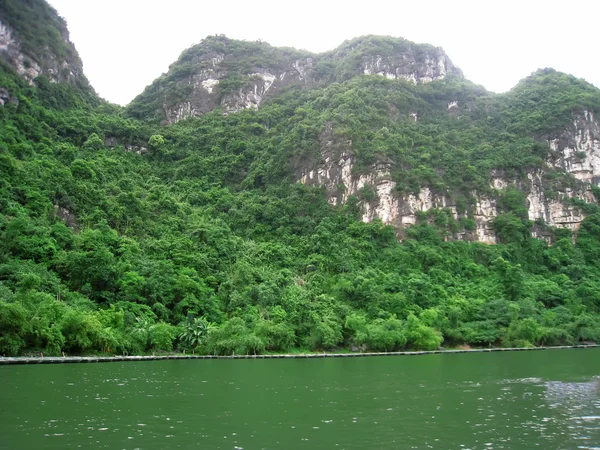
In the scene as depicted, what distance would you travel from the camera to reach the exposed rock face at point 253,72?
137000 mm

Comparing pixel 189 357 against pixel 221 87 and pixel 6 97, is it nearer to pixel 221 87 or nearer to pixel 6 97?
pixel 6 97

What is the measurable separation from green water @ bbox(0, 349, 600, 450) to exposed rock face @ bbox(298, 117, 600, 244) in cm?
6678

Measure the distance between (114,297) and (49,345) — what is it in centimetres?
1525

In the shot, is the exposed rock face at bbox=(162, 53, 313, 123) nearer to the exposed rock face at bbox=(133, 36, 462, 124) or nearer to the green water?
the exposed rock face at bbox=(133, 36, 462, 124)

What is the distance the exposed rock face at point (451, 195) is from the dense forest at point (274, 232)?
178 centimetres

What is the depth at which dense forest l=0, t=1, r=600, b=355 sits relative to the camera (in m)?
53.8

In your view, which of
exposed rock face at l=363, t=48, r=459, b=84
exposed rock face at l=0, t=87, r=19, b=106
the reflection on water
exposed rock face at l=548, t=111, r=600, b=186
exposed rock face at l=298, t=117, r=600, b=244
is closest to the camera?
the reflection on water

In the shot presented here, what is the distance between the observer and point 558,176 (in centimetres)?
10312

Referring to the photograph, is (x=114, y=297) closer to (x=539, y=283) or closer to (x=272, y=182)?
(x=272, y=182)

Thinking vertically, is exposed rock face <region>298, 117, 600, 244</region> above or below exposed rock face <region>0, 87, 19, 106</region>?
below

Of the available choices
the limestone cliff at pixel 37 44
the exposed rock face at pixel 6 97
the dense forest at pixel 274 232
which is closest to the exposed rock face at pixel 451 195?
the dense forest at pixel 274 232

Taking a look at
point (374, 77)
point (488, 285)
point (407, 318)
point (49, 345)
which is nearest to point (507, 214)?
point (488, 285)

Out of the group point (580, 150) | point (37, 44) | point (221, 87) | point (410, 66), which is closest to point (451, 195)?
point (580, 150)

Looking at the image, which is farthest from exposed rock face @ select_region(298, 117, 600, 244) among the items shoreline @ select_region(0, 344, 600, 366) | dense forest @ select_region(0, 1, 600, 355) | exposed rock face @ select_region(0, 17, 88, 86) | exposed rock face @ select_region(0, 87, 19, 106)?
exposed rock face @ select_region(0, 17, 88, 86)
